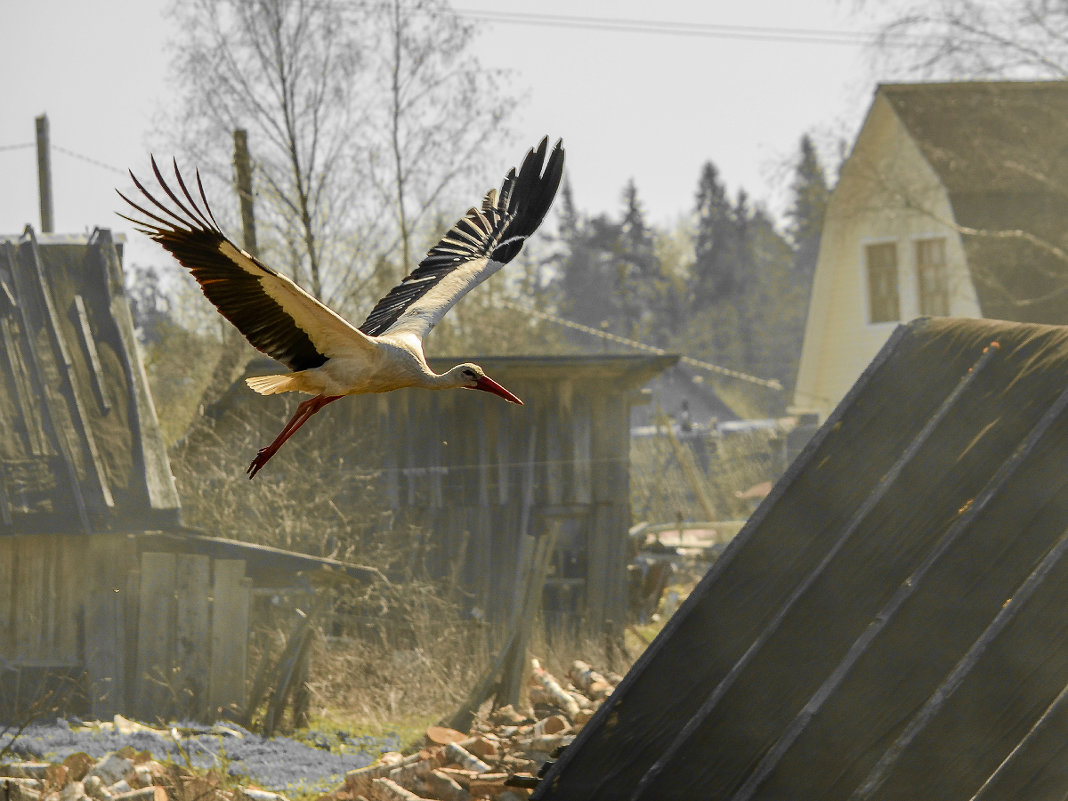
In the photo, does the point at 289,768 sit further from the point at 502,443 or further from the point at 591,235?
the point at 591,235

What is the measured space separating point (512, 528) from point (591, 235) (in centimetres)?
6989

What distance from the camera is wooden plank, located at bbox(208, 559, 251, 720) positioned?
1336cm

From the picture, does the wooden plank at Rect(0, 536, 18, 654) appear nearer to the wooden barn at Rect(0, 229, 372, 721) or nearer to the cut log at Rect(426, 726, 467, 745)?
the wooden barn at Rect(0, 229, 372, 721)

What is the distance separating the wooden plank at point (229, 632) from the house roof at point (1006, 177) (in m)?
14.5

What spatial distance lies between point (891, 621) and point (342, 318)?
11.4 feet

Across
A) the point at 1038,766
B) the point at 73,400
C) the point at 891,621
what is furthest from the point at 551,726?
the point at 73,400

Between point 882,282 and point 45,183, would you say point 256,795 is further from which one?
point 882,282

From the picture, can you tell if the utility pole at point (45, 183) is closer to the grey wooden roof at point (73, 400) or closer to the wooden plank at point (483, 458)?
the grey wooden roof at point (73, 400)

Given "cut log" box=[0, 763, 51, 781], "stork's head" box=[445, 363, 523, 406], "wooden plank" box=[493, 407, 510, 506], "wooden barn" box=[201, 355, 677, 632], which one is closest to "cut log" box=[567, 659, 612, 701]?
"wooden barn" box=[201, 355, 677, 632]

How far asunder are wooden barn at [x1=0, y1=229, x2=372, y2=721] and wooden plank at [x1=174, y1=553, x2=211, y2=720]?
1 centimetres

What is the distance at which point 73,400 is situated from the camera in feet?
45.7

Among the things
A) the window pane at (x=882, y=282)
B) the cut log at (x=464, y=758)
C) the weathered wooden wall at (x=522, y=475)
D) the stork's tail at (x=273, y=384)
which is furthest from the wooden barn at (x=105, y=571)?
the window pane at (x=882, y=282)

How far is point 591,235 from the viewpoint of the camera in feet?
281

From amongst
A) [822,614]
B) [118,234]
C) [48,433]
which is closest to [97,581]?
[48,433]
